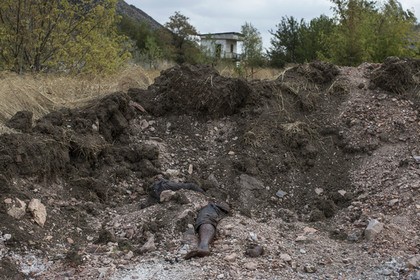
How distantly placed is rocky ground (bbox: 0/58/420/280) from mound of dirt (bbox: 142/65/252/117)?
2 cm

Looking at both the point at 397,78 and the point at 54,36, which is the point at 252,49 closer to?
the point at 54,36

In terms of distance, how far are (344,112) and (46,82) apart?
4408 mm

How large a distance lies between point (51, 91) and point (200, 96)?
91.0 inches

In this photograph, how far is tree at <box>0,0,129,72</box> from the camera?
10.6 meters

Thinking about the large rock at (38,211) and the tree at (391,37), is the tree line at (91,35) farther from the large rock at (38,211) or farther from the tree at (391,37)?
the large rock at (38,211)

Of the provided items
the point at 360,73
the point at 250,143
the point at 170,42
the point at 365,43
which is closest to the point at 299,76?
the point at 360,73

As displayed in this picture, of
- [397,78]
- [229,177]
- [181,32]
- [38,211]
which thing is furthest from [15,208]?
[181,32]

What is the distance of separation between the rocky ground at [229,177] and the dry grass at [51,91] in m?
0.83

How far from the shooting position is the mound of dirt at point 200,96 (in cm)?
677

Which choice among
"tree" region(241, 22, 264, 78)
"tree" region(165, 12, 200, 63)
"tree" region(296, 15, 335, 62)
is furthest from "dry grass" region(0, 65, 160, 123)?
"tree" region(165, 12, 200, 63)

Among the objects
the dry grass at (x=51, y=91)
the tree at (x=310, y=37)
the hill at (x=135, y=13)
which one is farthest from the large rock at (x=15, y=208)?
the hill at (x=135, y=13)

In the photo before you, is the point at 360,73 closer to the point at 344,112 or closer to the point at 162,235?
the point at 344,112

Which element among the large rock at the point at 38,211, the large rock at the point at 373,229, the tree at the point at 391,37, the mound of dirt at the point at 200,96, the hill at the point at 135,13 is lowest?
the large rock at the point at 373,229

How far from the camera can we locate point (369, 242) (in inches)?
182
